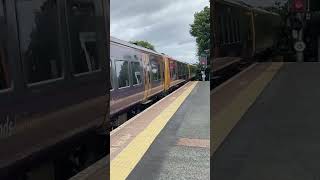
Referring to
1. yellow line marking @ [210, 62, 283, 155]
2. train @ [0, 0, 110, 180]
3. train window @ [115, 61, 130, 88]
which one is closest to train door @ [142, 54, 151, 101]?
train window @ [115, 61, 130, 88]

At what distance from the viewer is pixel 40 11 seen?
7.77ft

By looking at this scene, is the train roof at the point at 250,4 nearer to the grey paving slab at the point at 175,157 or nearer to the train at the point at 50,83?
the train at the point at 50,83

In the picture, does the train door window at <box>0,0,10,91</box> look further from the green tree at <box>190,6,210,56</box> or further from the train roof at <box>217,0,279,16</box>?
the train roof at <box>217,0,279,16</box>

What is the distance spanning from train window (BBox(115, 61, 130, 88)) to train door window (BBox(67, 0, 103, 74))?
401 centimetres

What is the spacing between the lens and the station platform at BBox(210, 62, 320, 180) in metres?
1.54

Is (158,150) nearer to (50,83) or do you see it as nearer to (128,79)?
(50,83)

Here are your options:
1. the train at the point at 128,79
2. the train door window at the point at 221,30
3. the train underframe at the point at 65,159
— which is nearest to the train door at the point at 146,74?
the train at the point at 128,79

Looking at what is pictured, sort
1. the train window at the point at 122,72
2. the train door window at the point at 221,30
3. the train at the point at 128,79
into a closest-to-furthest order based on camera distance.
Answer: the train door window at the point at 221,30 < the train at the point at 128,79 < the train window at the point at 122,72

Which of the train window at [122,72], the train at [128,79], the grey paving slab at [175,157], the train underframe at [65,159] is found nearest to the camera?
the train underframe at [65,159]

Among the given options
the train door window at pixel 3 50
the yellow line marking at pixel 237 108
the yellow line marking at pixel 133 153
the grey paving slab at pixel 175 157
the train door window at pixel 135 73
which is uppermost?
the train door window at pixel 3 50

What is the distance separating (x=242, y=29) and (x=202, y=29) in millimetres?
206

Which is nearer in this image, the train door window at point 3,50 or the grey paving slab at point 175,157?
the train door window at point 3,50

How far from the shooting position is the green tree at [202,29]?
5.49 feet

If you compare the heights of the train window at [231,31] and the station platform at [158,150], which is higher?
the train window at [231,31]
